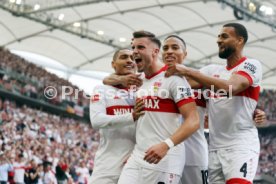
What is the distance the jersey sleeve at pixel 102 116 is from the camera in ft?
19.2

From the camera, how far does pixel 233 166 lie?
5.67 metres

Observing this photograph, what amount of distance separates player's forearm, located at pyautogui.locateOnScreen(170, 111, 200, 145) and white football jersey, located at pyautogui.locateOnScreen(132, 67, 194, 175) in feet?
0.71

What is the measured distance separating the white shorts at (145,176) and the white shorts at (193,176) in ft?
2.38

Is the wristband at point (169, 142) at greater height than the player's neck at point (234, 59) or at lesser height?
lesser

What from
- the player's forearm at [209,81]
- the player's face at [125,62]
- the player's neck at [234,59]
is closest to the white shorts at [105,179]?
the player's face at [125,62]

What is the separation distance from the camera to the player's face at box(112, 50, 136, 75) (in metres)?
6.65

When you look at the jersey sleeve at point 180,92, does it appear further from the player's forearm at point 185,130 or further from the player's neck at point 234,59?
the player's neck at point 234,59

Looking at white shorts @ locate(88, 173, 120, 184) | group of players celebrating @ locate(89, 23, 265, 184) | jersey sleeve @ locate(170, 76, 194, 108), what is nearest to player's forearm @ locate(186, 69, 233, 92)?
group of players celebrating @ locate(89, 23, 265, 184)

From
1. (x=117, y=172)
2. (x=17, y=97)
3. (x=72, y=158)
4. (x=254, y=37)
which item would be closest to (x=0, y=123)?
(x=72, y=158)

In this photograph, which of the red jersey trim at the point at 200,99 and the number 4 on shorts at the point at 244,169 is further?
the red jersey trim at the point at 200,99

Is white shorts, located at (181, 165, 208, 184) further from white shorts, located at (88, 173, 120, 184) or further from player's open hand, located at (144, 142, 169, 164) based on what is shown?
player's open hand, located at (144, 142, 169, 164)

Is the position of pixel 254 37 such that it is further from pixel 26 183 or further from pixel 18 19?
pixel 26 183

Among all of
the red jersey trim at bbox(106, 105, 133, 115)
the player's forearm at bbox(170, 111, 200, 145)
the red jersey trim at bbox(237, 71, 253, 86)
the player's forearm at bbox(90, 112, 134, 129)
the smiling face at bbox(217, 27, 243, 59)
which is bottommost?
the player's forearm at bbox(170, 111, 200, 145)

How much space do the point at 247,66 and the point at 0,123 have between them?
55.7 ft
